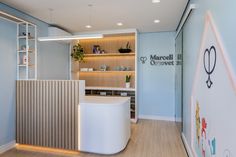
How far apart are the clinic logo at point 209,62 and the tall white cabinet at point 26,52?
3.13 meters

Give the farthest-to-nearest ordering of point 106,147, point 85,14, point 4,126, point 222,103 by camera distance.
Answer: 1. point 85,14
2. point 4,126
3. point 106,147
4. point 222,103

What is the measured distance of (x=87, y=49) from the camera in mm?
5691

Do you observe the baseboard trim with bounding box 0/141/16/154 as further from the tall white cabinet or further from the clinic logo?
the clinic logo

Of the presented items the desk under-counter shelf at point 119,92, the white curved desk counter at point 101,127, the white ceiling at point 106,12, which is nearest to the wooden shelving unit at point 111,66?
the desk under-counter shelf at point 119,92

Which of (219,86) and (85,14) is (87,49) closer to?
(85,14)

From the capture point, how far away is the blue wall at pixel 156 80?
5.16 metres

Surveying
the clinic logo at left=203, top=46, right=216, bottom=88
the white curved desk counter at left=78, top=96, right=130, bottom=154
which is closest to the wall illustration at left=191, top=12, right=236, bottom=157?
the clinic logo at left=203, top=46, right=216, bottom=88

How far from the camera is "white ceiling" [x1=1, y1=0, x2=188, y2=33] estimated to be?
122 inches

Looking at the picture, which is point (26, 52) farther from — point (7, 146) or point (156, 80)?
point (156, 80)

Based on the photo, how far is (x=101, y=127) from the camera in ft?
9.51

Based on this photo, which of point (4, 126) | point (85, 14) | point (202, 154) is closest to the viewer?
point (202, 154)

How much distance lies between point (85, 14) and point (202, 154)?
333cm

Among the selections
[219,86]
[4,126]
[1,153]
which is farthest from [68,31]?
[219,86]

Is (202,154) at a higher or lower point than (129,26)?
lower
